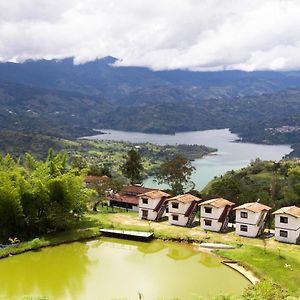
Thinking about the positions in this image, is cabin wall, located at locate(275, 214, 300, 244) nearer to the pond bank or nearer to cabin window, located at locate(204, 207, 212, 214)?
cabin window, located at locate(204, 207, 212, 214)

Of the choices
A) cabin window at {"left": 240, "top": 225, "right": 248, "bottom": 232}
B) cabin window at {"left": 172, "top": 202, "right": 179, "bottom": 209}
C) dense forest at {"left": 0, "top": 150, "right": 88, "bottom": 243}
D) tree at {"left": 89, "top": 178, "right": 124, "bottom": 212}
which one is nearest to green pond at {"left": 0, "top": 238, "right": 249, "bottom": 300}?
dense forest at {"left": 0, "top": 150, "right": 88, "bottom": 243}

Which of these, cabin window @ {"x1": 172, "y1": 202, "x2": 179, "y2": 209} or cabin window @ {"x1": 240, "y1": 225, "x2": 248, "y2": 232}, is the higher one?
cabin window @ {"x1": 172, "y1": 202, "x2": 179, "y2": 209}

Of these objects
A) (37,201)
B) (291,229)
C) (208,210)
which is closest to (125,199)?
(208,210)

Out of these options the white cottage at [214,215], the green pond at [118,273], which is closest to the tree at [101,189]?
the green pond at [118,273]

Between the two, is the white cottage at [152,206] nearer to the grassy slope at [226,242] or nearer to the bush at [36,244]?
the grassy slope at [226,242]

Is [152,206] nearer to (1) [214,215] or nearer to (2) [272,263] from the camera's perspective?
(1) [214,215]
